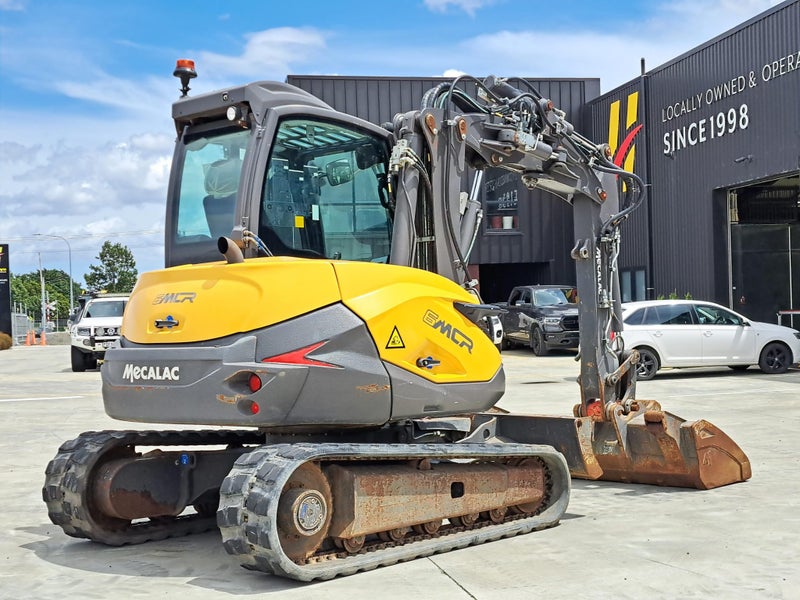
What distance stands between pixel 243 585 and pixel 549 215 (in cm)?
3206

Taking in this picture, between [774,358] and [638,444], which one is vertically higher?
[774,358]

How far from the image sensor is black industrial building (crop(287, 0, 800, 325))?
23.7m

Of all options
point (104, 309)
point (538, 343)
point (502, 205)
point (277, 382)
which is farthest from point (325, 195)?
point (502, 205)

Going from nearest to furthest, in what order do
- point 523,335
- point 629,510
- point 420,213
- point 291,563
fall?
point 291,563 → point 420,213 → point 629,510 → point 523,335

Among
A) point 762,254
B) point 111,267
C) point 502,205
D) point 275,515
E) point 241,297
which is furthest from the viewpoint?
point 111,267

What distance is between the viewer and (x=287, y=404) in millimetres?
5727

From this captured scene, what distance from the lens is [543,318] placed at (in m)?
26.6

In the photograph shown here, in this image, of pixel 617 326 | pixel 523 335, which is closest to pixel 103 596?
pixel 617 326

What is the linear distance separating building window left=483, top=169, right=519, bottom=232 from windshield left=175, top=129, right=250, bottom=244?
29931 mm

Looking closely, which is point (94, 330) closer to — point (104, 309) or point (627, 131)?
point (104, 309)

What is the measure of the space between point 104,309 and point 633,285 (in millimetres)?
16582

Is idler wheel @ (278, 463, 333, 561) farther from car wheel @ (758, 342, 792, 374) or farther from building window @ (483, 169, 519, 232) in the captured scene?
building window @ (483, 169, 519, 232)

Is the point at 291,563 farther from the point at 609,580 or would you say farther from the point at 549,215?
the point at 549,215

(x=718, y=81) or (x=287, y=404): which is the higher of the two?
(x=718, y=81)
